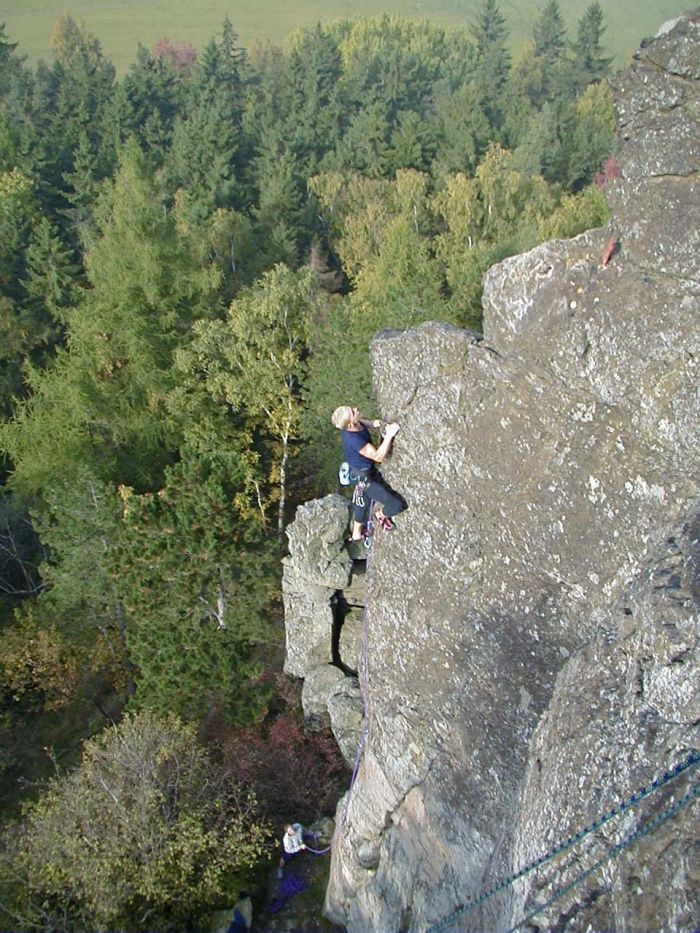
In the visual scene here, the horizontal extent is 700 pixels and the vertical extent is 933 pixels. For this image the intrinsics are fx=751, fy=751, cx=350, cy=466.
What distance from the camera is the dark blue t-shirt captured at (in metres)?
10.8

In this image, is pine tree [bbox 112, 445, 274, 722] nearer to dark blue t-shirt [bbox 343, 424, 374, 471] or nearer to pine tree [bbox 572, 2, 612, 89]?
dark blue t-shirt [bbox 343, 424, 374, 471]

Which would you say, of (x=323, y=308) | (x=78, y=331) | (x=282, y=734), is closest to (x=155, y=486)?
(x=78, y=331)

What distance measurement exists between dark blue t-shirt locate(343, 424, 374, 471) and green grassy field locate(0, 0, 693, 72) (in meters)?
100

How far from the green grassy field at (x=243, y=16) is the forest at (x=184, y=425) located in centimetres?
5978

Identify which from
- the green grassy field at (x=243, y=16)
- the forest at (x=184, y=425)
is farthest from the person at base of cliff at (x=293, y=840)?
the green grassy field at (x=243, y=16)

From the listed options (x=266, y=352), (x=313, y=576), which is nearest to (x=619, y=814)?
(x=313, y=576)

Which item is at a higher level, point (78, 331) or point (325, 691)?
point (78, 331)

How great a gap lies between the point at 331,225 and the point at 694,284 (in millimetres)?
41511

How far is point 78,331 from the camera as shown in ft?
90.4

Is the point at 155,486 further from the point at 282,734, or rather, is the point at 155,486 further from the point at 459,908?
the point at 459,908

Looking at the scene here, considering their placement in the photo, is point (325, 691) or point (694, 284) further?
point (325, 691)

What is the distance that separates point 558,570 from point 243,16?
5212 inches

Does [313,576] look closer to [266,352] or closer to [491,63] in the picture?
[266,352]

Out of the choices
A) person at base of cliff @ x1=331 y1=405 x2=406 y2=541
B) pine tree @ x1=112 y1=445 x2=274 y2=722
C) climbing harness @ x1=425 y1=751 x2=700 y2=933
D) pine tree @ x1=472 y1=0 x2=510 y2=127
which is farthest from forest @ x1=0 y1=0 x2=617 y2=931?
climbing harness @ x1=425 y1=751 x2=700 y2=933
